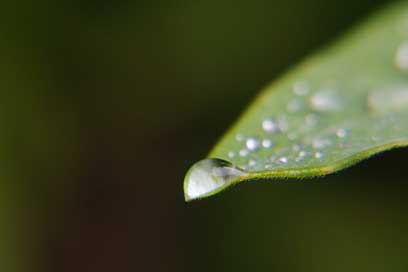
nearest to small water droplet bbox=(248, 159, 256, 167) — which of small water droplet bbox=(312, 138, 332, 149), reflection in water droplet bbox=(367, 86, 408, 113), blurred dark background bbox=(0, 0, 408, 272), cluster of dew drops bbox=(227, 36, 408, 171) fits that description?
cluster of dew drops bbox=(227, 36, 408, 171)

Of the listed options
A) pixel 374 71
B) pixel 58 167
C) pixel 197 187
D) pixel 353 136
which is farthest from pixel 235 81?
pixel 197 187

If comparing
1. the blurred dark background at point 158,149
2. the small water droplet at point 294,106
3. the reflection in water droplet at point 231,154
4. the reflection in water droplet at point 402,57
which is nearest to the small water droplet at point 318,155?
the reflection in water droplet at point 231,154

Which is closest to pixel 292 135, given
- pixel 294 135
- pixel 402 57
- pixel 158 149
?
pixel 294 135

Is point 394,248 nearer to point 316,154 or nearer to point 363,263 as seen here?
point 363,263

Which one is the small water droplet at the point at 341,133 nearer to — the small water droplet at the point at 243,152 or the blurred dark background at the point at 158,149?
the small water droplet at the point at 243,152

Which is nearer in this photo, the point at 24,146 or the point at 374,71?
the point at 374,71

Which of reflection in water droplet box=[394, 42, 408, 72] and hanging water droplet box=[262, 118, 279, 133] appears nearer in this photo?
hanging water droplet box=[262, 118, 279, 133]

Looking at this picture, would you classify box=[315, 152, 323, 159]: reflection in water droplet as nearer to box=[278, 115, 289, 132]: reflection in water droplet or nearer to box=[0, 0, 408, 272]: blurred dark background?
box=[278, 115, 289, 132]: reflection in water droplet
